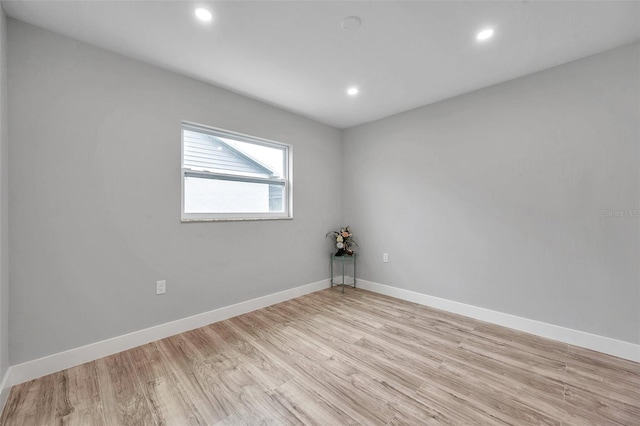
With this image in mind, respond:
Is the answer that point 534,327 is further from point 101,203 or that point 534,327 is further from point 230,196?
point 101,203

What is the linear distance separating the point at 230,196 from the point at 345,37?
1.89m

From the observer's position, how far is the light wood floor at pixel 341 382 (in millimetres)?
1424

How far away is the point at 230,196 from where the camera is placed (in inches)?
112

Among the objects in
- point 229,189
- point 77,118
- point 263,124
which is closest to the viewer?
point 77,118

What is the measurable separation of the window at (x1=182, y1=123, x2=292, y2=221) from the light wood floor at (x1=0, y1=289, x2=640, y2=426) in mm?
1243

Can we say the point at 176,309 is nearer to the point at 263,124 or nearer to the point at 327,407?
the point at 327,407

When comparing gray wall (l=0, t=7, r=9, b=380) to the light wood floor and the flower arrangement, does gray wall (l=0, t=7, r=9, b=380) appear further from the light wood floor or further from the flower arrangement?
the flower arrangement

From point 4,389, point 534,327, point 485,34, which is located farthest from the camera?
point 534,327

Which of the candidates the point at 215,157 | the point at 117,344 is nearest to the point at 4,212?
the point at 117,344

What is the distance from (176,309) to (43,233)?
113cm

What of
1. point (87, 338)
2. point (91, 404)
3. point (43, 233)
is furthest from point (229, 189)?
point (91, 404)

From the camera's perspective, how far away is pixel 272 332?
2424mm

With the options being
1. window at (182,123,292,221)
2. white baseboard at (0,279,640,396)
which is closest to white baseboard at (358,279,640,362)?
white baseboard at (0,279,640,396)

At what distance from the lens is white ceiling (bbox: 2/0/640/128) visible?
164 centimetres
